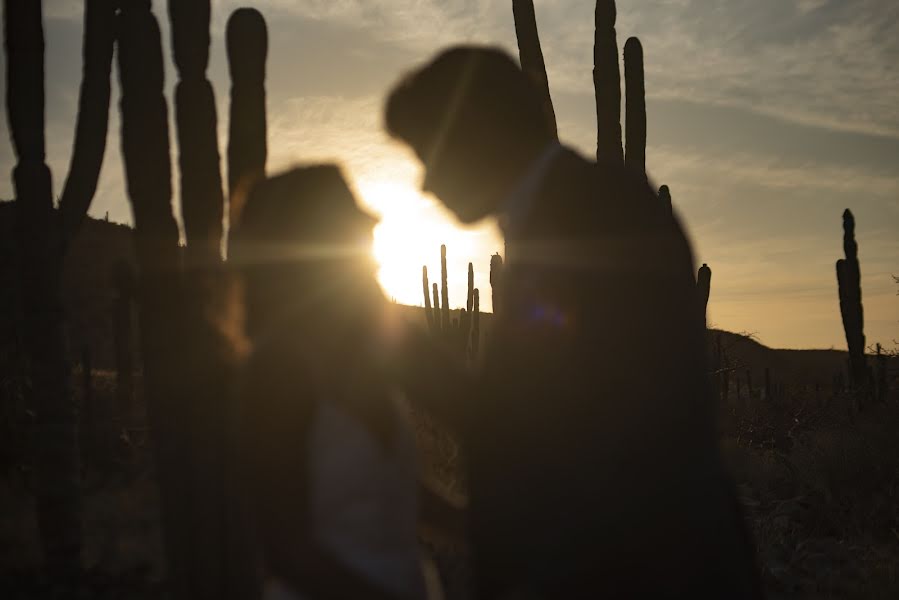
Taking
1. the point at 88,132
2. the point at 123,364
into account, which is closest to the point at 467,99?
the point at 88,132

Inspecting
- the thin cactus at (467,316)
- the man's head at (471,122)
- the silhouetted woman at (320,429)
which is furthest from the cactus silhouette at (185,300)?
the thin cactus at (467,316)

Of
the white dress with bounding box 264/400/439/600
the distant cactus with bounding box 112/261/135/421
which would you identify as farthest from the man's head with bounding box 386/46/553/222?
the distant cactus with bounding box 112/261/135/421

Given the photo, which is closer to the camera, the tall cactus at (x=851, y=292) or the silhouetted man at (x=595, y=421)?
the silhouetted man at (x=595, y=421)

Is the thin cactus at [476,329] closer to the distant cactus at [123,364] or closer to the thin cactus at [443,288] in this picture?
the thin cactus at [443,288]

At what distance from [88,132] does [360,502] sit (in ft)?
23.1

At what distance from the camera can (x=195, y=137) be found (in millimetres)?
4637

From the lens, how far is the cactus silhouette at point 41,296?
566cm

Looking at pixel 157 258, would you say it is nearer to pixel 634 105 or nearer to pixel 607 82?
pixel 607 82

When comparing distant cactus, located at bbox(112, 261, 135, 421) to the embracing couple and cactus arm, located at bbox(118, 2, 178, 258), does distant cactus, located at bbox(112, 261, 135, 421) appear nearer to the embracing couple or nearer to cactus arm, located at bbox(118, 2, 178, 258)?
cactus arm, located at bbox(118, 2, 178, 258)

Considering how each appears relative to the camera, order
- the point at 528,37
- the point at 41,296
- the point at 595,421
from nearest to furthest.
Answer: the point at 595,421 < the point at 41,296 < the point at 528,37

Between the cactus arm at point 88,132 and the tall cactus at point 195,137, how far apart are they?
9.48ft

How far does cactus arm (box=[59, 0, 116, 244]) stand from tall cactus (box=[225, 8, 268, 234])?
135 inches

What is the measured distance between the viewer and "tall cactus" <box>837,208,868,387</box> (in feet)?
64.0

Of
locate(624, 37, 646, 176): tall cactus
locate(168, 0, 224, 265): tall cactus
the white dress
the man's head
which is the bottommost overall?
the white dress
